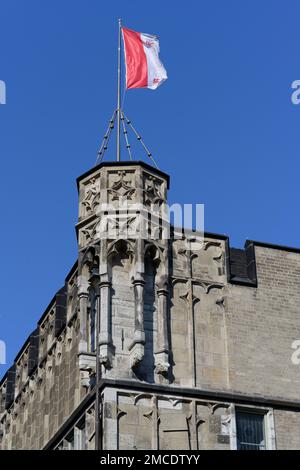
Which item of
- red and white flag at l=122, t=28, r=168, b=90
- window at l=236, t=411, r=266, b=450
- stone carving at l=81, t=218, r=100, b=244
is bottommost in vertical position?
window at l=236, t=411, r=266, b=450

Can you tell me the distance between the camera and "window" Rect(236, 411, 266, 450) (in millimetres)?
31828

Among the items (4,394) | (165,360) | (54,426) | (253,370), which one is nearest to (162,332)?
(165,360)

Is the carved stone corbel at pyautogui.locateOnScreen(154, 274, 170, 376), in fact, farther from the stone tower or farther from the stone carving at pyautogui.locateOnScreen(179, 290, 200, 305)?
the stone carving at pyautogui.locateOnScreen(179, 290, 200, 305)

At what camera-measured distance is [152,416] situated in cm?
3072

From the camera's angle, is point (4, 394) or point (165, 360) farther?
point (4, 394)

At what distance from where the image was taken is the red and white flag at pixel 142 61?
120ft

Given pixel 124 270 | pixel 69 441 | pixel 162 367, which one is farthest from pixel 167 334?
pixel 69 441

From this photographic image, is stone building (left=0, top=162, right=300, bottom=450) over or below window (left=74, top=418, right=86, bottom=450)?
over

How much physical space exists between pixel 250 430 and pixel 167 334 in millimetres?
3436

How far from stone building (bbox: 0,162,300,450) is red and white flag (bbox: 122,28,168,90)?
363 centimetres

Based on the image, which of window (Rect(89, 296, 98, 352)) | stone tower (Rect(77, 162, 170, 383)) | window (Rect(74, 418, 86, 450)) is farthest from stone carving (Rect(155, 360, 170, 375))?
window (Rect(74, 418, 86, 450))

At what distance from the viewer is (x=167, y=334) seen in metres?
32.2
